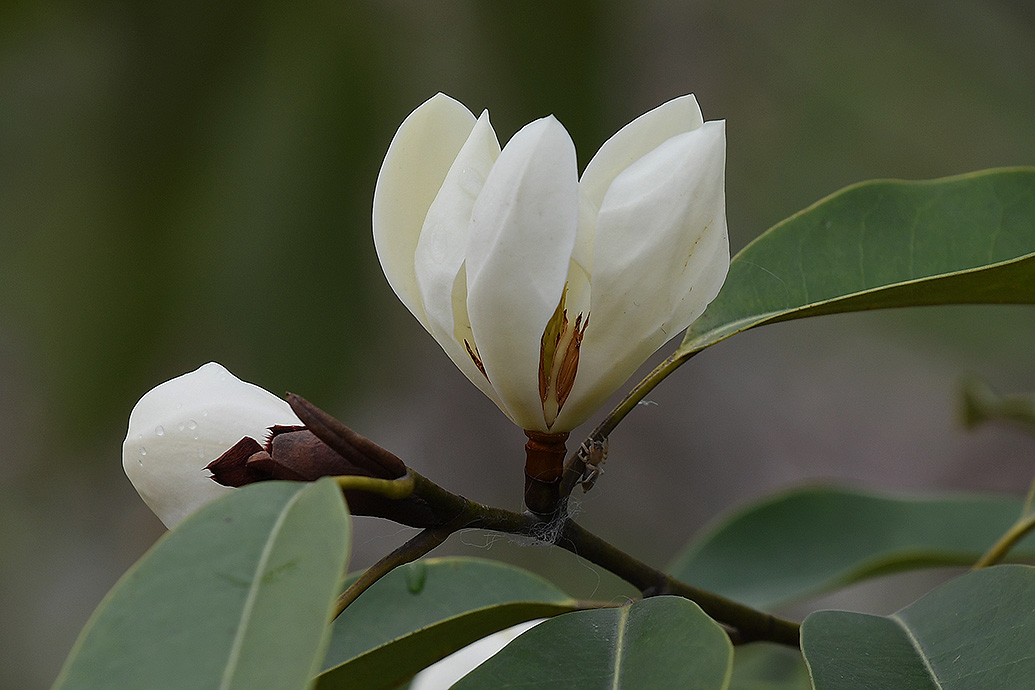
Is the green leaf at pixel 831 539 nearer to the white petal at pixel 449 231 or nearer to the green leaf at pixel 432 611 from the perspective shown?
the green leaf at pixel 432 611

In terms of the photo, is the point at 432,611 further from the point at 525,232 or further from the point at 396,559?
the point at 525,232

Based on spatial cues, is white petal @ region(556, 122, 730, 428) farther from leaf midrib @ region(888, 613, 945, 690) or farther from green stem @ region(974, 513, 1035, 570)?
green stem @ region(974, 513, 1035, 570)

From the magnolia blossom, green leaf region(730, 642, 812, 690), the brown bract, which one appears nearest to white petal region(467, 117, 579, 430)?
the magnolia blossom

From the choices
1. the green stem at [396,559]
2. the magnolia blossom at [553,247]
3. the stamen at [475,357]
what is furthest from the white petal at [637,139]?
the green stem at [396,559]

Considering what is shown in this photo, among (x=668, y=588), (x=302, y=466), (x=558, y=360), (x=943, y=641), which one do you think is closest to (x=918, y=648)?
(x=943, y=641)

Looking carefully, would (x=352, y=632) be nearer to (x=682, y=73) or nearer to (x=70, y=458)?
(x=70, y=458)

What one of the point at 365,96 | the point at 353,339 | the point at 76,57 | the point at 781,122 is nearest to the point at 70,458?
the point at 353,339
